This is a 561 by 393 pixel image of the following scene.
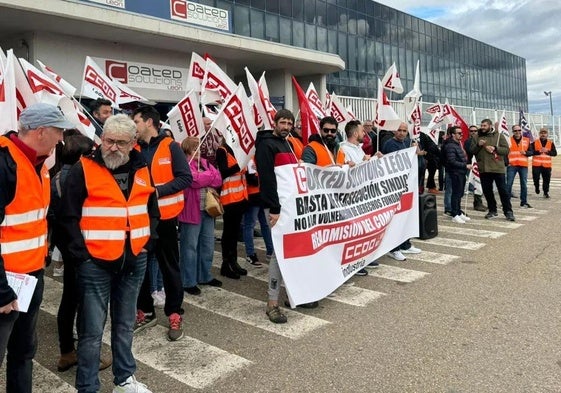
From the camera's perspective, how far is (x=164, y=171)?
14.9 ft

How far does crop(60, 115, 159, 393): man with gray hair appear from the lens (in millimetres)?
3031

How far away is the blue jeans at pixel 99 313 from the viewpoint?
3.08m

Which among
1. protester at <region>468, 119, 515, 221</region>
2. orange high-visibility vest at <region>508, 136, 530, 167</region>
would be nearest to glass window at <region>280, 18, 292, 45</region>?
orange high-visibility vest at <region>508, 136, 530, 167</region>

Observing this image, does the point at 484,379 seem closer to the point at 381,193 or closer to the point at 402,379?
the point at 402,379

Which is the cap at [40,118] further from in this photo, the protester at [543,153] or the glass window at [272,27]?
the glass window at [272,27]

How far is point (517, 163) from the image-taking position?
40.5 feet

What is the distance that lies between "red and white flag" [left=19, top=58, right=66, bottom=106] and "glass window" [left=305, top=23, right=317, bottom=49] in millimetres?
22436

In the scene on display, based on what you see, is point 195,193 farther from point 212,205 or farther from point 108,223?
point 108,223

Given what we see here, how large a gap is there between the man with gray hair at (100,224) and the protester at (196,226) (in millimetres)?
2190

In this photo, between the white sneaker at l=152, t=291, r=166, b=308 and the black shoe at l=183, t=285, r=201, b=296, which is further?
the black shoe at l=183, t=285, r=201, b=296

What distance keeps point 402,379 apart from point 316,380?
0.65m

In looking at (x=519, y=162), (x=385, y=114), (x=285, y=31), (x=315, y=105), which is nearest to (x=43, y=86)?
(x=315, y=105)

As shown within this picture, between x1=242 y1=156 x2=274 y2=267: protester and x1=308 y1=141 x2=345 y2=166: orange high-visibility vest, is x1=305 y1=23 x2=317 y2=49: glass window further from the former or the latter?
x1=308 y1=141 x2=345 y2=166: orange high-visibility vest

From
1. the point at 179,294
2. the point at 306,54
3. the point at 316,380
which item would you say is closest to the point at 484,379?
the point at 316,380
